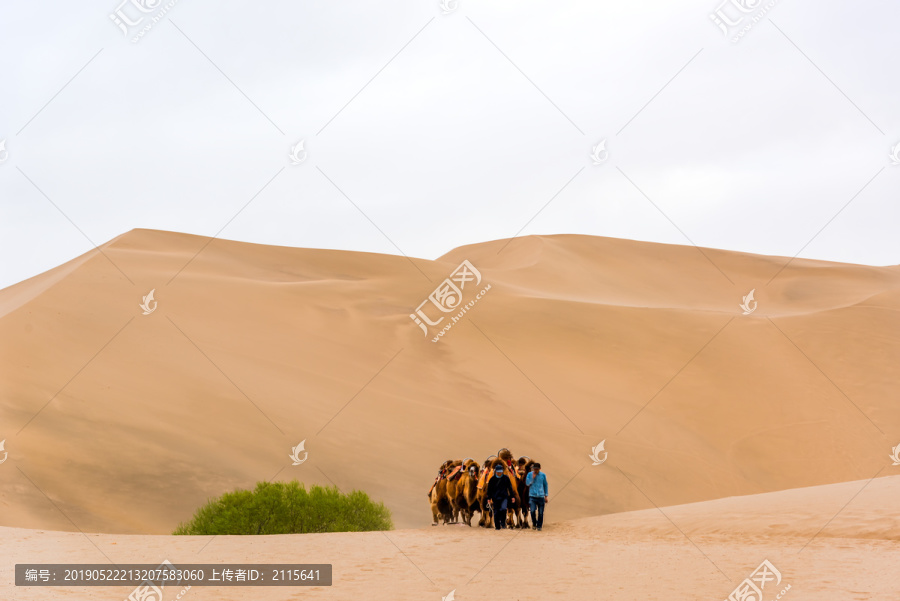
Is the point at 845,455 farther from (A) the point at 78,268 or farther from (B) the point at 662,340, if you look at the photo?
(A) the point at 78,268

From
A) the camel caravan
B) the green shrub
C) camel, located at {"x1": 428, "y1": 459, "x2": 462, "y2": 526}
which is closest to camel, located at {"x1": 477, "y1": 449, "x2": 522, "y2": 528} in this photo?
the camel caravan

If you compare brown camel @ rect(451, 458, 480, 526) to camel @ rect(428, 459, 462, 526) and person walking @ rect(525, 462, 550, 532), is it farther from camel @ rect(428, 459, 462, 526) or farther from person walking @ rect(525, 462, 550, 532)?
person walking @ rect(525, 462, 550, 532)

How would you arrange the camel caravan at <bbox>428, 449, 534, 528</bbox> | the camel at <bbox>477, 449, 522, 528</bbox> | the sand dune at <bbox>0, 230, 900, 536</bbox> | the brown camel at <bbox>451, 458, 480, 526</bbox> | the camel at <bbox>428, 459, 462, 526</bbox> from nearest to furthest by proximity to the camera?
the camel at <bbox>477, 449, 522, 528</bbox> < the camel caravan at <bbox>428, 449, 534, 528</bbox> < the brown camel at <bbox>451, 458, 480, 526</bbox> < the camel at <bbox>428, 459, 462, 526</bbox> < the sand dune at <bbox>0, 230, 900, 536</bbox>

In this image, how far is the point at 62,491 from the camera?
18.2 metres

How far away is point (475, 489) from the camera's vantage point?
15.5 metres

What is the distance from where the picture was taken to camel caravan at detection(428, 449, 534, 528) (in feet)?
49.5

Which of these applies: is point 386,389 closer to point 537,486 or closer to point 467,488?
point 467,488

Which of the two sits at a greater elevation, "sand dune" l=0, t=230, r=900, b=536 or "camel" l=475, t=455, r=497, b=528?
"sand dune" l=0, t=230, r=900, b=536

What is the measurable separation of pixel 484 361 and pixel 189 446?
42.2 feet

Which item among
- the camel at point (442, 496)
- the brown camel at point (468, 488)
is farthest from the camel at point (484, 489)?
the camel at point (442, 496)

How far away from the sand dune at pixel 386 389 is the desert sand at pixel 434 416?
0.30ft

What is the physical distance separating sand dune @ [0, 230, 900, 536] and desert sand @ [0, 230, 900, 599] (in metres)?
0.09

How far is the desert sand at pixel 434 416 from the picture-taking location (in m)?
12.2

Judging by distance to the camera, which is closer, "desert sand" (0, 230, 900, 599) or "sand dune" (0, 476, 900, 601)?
"sand dune" (0, 476, 900, 601)
